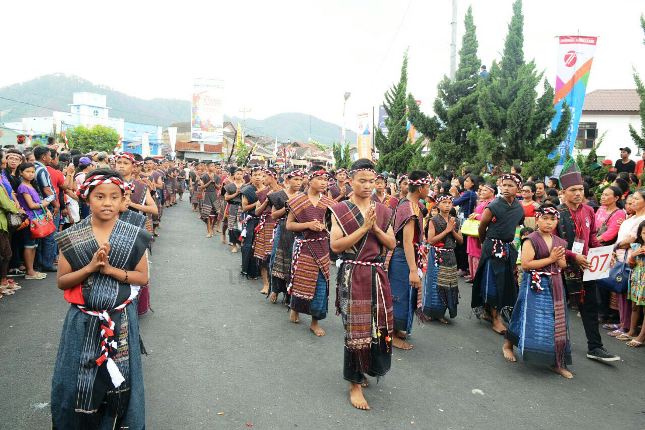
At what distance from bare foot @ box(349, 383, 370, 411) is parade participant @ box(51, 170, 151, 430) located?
1881mm

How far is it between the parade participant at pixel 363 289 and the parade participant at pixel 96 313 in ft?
5.82

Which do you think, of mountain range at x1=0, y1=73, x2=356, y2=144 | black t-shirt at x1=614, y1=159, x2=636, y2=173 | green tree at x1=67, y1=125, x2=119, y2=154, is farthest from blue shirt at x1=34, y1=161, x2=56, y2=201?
mountain range at x1=0, y1=73, x2=356, y2=144

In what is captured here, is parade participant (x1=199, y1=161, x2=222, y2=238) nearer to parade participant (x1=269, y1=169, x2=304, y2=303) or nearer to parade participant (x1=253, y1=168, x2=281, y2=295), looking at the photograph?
parade participant (x1=253, y1=168, x2=281, y2=295)

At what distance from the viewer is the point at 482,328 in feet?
21.9

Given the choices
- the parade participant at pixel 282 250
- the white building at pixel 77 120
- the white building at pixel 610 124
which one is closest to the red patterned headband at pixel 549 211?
the parade participant at pixel 282 250

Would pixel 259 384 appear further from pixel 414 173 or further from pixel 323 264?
pixel 414 173

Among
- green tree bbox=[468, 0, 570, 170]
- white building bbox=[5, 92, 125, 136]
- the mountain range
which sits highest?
the mountain range

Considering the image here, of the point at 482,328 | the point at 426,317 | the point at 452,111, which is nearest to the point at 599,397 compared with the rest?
the point at 482,328

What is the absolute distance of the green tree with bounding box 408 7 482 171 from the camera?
51.5 feet

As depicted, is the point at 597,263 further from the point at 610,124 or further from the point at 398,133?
the point at 610,124

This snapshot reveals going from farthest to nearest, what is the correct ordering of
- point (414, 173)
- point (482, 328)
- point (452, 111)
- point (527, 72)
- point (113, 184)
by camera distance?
point (452, 111) < point (527, 72) < point (482, 328) < point (414, 173) < point (113, 184)

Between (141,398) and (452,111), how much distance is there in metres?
14.2

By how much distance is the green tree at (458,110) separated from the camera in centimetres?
1571

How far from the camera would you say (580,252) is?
5.62 m
